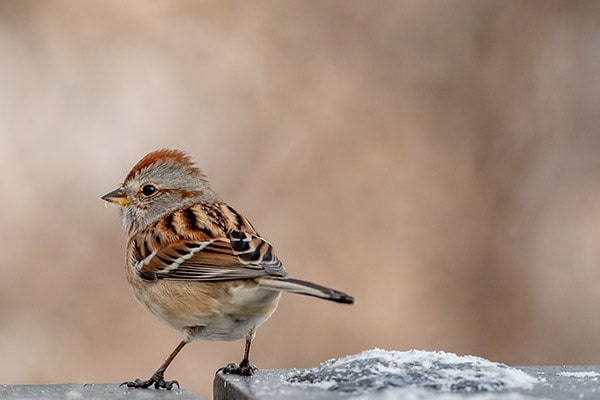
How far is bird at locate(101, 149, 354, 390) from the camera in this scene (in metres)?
4.65

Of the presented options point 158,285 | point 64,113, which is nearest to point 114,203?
point 158,285

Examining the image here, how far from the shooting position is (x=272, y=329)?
8547 mm

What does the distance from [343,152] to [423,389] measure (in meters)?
5.53

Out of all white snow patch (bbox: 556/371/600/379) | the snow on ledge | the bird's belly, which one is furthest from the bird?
white snow patch (bbox: 556/371/600/379)

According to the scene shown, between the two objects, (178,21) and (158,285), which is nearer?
(158,285)

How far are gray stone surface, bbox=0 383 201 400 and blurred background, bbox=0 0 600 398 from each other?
3.76 meters

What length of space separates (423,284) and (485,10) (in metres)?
2.34

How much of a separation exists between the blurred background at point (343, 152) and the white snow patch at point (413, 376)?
4.17 m

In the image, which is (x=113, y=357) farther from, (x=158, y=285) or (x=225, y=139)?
(x=158, y=285)

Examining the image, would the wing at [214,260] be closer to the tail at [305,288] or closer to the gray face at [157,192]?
the tail at [305,288]

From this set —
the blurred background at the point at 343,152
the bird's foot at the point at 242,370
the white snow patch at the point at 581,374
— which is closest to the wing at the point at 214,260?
the bird's foot at the point at 242,370

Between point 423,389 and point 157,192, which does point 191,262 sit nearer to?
point 157,192

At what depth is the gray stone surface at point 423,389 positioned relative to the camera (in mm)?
3672

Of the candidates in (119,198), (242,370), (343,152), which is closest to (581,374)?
(242,370)
